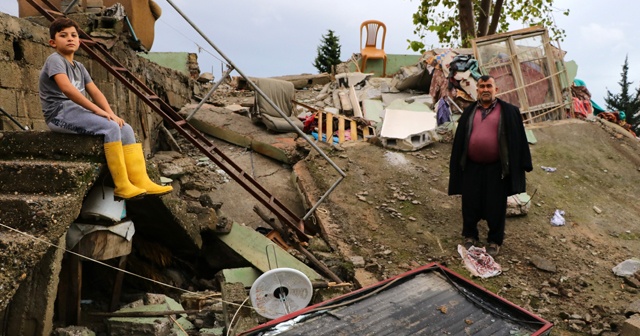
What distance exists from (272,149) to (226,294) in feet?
14.1

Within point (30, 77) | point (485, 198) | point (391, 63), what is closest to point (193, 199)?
point (30, 77)

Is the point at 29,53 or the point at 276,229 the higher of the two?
the point at 29,53

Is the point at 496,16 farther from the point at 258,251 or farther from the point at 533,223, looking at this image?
the point at 258,251

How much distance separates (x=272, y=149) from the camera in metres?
7.97

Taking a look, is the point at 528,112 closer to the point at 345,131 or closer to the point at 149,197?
the point at 345,131

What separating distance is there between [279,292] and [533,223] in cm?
346

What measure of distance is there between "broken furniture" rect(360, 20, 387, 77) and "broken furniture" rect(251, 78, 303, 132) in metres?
5.10

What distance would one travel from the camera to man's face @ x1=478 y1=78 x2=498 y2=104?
5.06 m

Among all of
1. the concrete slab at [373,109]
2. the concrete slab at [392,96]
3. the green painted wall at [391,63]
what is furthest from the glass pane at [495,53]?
the green painted wall at [391,63]

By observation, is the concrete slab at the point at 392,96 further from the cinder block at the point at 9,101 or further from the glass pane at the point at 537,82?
the cinder block at the point at 9,101

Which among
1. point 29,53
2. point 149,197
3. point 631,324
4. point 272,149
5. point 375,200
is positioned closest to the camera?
point 631,324

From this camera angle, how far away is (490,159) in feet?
16.7

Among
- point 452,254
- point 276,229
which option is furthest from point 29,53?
point 452,254

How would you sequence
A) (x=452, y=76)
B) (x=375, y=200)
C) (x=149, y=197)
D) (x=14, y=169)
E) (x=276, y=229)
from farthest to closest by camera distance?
(x=452, y=76) → (x=375, y=200) → (x=276, y=229) → (x=149, y=197) → (x=14, y=169)
